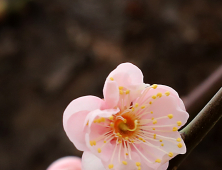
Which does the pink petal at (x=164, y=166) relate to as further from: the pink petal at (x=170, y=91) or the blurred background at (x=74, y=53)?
the blurred background at (x=74, y=53)

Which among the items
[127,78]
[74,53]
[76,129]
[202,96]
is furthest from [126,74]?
[74,53]

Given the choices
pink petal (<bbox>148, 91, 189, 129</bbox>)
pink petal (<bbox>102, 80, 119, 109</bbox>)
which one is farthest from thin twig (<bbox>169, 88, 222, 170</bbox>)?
pink petal (<bbox>102, 80, 119, 109</bbox>)

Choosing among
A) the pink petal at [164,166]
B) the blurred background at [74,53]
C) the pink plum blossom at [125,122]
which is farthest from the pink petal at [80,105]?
the blurred background at [74,53]

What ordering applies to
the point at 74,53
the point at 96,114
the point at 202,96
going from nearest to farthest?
the point at 96,114
the point at 202,96
the point at 74,53

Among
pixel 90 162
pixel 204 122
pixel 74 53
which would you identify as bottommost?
pixel 74 53

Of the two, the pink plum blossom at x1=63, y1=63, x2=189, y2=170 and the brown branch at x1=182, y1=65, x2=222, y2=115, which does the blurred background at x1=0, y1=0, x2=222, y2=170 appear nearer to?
the brown branch at x1=182, y1=65, x2=222, y2=115

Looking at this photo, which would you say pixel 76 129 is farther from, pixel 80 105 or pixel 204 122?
pixel 204 122

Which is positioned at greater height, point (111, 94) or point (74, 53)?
point (111, 94)
